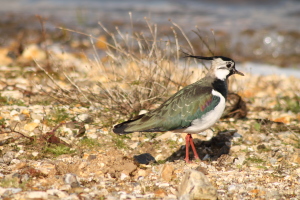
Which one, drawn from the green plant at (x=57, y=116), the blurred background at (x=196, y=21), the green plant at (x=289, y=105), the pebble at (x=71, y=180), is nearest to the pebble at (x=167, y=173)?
the pebble at (x=71, y=180)

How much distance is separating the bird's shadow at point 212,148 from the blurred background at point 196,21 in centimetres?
555

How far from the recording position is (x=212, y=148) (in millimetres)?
5449

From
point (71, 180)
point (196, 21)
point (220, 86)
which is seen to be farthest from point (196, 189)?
point (196, 21)

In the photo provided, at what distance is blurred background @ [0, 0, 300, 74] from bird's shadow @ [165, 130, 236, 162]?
555 centimetres

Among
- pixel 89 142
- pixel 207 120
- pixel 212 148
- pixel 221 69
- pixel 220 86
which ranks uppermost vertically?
pixel 221 69

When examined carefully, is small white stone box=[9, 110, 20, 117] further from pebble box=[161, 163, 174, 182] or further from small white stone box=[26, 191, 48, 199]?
pebble box=[161, 163, 174, 182]

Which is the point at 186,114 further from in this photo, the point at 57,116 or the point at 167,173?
the point at 57,116

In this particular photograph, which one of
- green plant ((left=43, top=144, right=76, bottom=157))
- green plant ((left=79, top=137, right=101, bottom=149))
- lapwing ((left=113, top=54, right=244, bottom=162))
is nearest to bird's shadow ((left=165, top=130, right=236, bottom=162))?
lapwing ((left=113, top=54, right=244, bottom=162))

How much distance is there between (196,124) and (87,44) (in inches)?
309

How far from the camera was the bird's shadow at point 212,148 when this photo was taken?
5199 millimetres

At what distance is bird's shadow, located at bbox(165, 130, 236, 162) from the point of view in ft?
17.1

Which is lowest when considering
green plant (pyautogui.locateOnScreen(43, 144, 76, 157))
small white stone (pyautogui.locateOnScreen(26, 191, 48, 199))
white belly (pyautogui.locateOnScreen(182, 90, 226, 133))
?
green plant (pyautogui.locateOnScreen(43, 144, 76, 157))

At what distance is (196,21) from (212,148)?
10.3 meters

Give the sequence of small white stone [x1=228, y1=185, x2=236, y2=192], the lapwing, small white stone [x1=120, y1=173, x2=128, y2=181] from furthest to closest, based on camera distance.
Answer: the lapwing → small white stone [x1=120, y1=173, x2=128, y2=181] → small white stone [x1=228, y1=185, x2=236, y2=192]
